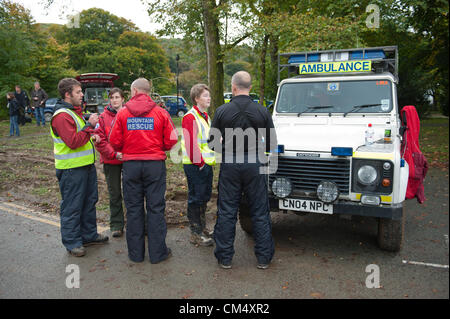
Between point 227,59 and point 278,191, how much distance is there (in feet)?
55.3

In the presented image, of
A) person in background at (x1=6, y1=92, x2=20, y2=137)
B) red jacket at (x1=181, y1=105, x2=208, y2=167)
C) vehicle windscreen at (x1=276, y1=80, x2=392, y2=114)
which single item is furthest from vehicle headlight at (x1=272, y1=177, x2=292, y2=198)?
person in background at (x1=6, y1=92, x2=20, y2=137)

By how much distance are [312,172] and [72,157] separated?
297 cm

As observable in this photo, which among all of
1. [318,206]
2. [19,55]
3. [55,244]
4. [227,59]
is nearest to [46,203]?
[55,244]

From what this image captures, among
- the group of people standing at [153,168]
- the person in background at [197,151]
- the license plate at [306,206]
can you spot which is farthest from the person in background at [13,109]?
the license plate at [306,206]

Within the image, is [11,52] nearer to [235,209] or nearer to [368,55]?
[368,55]

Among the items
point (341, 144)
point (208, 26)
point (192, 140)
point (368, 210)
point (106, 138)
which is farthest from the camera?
point (208, 26)

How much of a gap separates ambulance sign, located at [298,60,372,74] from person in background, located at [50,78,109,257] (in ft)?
11.6

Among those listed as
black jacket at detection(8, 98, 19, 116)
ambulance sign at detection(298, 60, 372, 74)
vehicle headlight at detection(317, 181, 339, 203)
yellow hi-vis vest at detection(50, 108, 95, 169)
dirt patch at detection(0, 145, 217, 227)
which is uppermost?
ambulance sign at detection(298, 60, 372, 74)

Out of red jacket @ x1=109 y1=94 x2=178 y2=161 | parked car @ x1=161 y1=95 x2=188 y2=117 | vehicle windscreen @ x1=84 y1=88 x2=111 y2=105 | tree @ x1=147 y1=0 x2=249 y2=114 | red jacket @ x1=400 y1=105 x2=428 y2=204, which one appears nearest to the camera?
red jacket @ x1=109 y1=94 x2=178 y2=161

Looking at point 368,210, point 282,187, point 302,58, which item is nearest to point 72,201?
point 282,187

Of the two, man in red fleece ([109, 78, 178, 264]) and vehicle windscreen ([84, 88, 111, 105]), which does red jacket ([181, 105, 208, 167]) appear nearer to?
man in red fleece ([109, 78, 178, 264])

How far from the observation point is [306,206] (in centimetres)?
455

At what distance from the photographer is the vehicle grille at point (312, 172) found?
441 centimetres

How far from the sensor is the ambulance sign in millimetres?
5960
